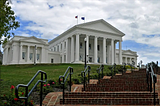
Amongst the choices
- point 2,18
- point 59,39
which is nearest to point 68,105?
point 2,18

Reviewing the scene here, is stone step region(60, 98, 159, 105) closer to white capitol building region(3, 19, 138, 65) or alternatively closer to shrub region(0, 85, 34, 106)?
shrub region(0, 85, 34, 106)

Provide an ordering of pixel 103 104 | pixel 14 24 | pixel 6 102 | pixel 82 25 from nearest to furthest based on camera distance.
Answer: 1. pixel 6 102
2. pixel 103 104
3. pixel 14 24
4. pixel 82 25

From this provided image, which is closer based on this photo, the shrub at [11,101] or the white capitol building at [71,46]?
the shrub at [11,101]

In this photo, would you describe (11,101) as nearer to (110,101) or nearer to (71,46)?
(110,101)

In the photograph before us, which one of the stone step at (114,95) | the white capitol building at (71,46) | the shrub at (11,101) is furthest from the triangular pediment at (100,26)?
the shrub at (11,101)

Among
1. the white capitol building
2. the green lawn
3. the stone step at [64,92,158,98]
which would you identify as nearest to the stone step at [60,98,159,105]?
the stone step at [64,92,158,98]

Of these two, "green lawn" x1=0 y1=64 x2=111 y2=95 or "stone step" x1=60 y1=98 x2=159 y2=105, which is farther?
"green lawn" x1=0 y1=64 x2=111 y2=95

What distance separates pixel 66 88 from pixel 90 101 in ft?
10.1

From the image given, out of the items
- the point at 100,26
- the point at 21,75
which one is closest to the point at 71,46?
the point at 100,26

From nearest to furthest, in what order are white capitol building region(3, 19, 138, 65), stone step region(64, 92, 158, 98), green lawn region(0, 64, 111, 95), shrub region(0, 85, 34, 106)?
shrub region(0, 85, 34, 106), stone step region(64, 92, 158, 98), green lawn region(0, 64, 111, 95), white capitol building region(3, 19, 138, 65)

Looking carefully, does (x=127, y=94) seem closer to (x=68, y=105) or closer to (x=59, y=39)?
(x=68, y=105)

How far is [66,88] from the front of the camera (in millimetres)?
9727

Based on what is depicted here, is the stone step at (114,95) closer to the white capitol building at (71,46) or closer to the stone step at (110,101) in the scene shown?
the stone step at (110,101)

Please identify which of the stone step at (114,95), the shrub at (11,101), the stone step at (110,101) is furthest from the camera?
the stone step at (114,95)
